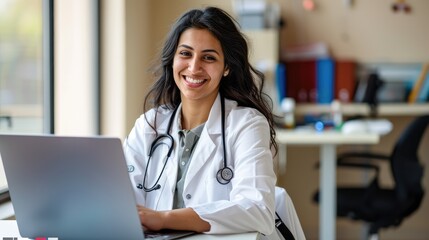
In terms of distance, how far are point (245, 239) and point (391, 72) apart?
361cm

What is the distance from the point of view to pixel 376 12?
16.5 feet

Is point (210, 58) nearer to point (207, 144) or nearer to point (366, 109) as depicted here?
point (207, 144)

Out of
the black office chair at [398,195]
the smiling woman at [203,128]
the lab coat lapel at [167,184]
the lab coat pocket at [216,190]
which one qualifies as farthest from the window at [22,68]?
the black office chair at [398,195]

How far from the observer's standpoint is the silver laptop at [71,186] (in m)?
1.37

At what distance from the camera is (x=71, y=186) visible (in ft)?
4.67

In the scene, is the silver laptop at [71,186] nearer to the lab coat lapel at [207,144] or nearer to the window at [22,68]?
the lab coat lapel at [207,144]

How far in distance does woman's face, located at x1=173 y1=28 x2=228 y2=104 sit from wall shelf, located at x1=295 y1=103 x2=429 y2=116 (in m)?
2.92

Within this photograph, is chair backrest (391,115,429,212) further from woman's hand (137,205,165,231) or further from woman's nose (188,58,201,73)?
woman's hand (137,205,165,231)

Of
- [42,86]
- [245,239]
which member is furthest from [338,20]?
[245,239]

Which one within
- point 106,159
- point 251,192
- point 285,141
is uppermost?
point 106,159

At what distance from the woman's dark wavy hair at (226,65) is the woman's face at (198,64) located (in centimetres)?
2

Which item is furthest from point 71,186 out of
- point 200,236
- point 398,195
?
point 398,195

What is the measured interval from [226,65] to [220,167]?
0.97 ft

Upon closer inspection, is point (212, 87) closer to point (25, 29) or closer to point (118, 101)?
point (25, 29)
